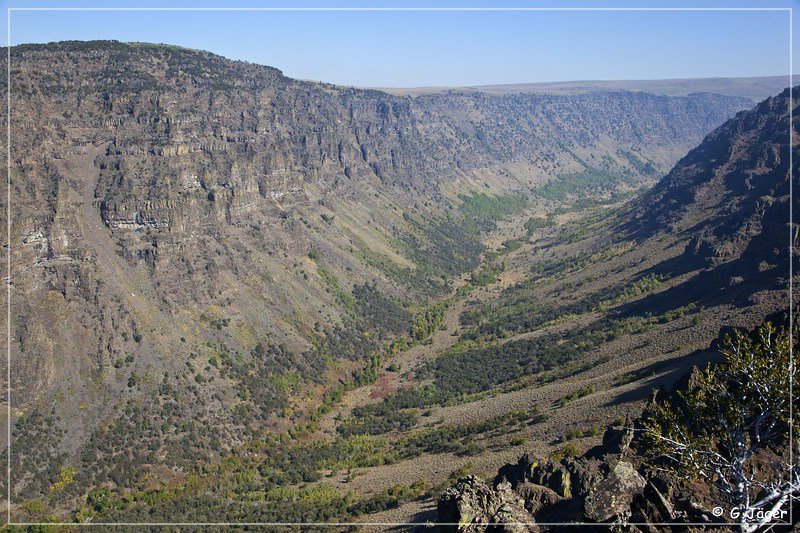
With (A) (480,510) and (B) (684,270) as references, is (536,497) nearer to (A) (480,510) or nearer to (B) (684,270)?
(A) (480,510)

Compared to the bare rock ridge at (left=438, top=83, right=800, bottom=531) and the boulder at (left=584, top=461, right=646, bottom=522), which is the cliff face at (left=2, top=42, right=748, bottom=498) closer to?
the bare rock ridge at (left=438, top=83, right=800, bottom=531)

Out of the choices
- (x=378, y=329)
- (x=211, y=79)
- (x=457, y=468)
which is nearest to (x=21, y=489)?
(x=457, y=468)

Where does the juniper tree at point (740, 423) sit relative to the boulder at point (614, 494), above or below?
above

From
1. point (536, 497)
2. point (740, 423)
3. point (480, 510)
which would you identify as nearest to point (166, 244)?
point (536, 497)

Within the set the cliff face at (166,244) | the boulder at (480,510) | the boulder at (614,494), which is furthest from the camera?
the cliff face at (166,244)

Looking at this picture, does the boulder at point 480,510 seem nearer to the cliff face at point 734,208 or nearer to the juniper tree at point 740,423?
the juniper tree at point 740,423

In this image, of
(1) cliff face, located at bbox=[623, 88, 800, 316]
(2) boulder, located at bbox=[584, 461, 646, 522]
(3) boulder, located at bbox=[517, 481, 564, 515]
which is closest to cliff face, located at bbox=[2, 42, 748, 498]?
(3) boulder, located at bbox=[517, 481, 564, 515]

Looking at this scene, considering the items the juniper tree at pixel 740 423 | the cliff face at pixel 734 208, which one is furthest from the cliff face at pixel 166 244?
the juniper tree at pixel 740 423

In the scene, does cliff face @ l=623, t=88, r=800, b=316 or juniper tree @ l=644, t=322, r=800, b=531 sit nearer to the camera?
juniper tree @ l=644, t=322, r=800, b=531

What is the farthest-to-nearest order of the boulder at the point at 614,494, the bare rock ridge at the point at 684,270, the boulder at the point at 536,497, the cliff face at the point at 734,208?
the cliff face at the point at 734,208, the boulder at the point at 536,497, the bare rock ridge at the point at 684,270, the boulder at the point at 614,494
